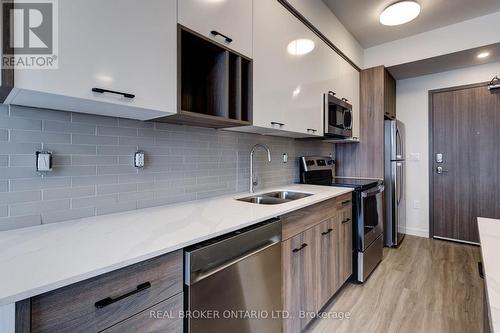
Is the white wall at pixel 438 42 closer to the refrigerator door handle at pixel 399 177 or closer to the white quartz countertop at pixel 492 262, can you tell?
the refrigerator door handle at pixel 399 177

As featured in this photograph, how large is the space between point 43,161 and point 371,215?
2588 mm

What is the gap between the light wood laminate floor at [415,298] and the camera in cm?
172

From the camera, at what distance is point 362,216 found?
2.28 metres

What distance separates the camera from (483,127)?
3176mm

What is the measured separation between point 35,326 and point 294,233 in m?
1.16

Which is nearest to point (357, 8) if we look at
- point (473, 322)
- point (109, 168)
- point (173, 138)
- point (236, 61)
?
point (236, 61)

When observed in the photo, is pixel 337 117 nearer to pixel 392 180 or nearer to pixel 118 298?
pixel 392 180

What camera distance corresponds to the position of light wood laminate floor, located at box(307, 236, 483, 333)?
172 cm

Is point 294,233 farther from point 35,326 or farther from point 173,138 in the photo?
point 35,326

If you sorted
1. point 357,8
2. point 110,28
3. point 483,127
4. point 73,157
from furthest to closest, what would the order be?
point 483,127
point 357,8
point 73,157
point 110,28

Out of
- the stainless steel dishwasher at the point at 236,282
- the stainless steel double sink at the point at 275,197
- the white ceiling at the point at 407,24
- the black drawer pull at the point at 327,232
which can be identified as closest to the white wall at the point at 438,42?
the white ceiling at the point at 407,24

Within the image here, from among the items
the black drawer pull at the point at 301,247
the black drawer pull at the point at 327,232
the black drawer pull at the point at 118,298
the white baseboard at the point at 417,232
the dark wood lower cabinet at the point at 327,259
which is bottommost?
the white baseboard at the point at 417,232

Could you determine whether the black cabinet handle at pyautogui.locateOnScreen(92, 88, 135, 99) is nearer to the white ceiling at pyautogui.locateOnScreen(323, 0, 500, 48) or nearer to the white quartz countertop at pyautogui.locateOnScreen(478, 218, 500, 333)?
the white quartz countertop at pyautogui.locateOnScreen(478, 218, 500, 333)

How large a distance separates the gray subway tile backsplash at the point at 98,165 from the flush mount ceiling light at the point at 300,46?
0.81m
